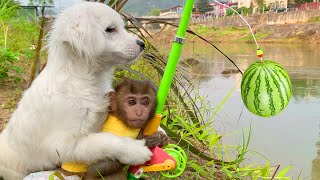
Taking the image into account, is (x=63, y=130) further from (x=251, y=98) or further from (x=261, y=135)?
(x=261, y=135)

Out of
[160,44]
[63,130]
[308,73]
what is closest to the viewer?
[63,130]

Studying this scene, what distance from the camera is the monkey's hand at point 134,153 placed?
1.78 metres

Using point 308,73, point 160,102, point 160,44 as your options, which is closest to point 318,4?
point 308,73

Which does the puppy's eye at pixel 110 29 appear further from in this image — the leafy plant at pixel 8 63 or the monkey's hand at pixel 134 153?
the leafy plant at pixel 8 63

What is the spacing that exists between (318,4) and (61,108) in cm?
3511

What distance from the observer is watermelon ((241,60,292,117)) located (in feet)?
7.51

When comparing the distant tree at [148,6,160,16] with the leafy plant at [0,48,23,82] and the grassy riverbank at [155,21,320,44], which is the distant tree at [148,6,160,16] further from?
the grassy riverbank at [155,21,320,44]

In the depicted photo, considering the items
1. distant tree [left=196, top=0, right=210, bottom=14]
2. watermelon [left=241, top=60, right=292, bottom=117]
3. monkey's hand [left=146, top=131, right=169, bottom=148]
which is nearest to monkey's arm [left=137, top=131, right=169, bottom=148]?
monkey's hand [left=146, top=131, right=169, bottom=148]

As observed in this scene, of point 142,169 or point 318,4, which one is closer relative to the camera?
point 142,169

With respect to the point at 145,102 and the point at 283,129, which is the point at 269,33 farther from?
the point at 145,102

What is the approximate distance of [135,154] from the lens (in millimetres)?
1785

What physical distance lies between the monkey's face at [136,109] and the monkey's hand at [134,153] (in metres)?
0.08

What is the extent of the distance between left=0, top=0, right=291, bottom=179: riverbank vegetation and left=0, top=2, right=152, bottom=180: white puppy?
0.84 meters

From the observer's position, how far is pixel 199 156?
2971mm
